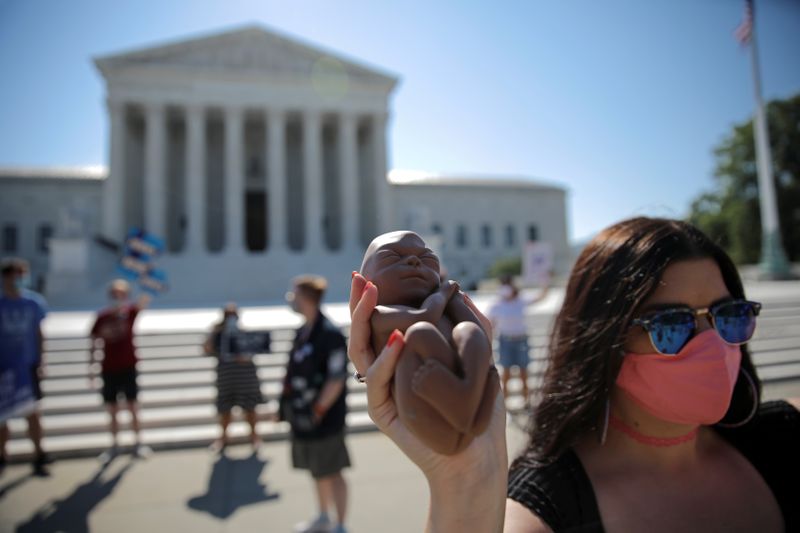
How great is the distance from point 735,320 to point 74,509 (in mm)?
5642

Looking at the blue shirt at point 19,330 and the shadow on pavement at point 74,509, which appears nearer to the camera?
the shadow on pavement at point 74,509

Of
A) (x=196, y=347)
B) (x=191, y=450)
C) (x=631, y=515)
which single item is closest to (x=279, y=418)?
(x=191, y=450)

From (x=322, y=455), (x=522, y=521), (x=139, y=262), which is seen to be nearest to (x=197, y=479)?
(x=322, y=455)

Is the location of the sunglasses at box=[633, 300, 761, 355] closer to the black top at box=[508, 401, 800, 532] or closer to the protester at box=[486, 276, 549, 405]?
the black top at box=[508, 401, 800, 532]

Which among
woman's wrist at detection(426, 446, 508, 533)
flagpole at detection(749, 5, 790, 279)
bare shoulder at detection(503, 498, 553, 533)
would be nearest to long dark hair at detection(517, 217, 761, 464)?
bare shoulder at detection(503, 498, 553, 533)

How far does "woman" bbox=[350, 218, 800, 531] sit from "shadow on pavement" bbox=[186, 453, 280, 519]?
12.7 feet

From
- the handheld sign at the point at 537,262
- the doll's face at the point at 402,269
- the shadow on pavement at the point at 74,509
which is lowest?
the shadow on pavement at the point at 74,509

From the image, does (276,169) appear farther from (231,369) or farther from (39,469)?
(39,469)

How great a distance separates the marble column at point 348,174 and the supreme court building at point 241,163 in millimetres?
75

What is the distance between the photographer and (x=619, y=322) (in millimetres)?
1585

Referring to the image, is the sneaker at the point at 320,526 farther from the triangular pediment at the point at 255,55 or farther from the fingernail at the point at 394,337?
the triangular pediment at the point at 255,55

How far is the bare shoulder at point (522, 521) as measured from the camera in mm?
1306

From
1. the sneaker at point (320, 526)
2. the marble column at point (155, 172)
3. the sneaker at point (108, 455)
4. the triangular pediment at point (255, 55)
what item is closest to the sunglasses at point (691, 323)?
the sneaker at point (320, 526)

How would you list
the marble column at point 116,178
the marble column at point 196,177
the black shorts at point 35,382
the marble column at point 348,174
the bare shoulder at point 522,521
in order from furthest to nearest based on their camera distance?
the marble column at point 348,174 → the marble column at point 196,177 → the marble column at point 116,178 → the black shorts at point 35,382 → the bare shoulder at point 522,521
